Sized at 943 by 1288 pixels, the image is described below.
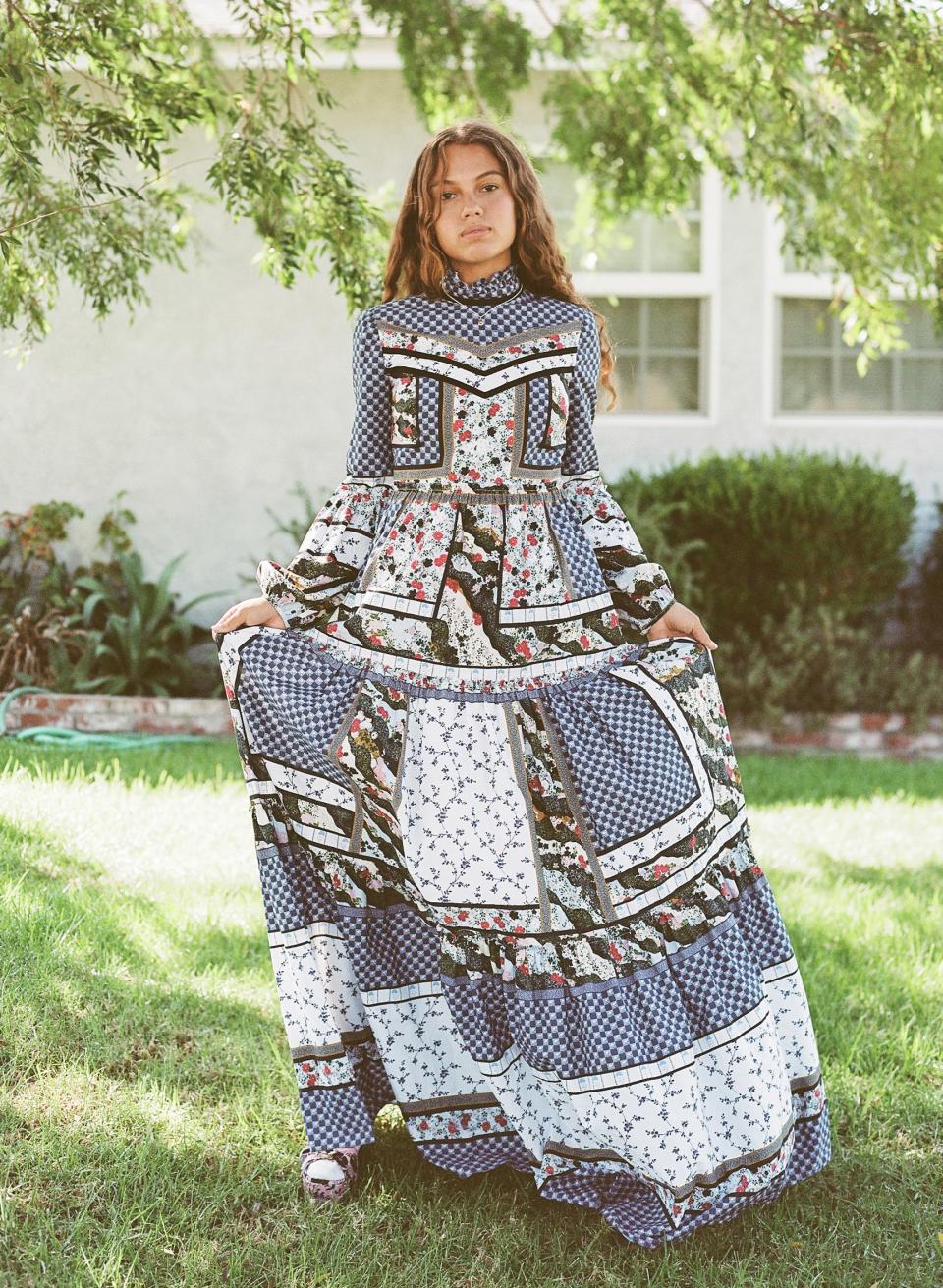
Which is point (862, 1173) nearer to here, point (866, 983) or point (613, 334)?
point (866, 983)

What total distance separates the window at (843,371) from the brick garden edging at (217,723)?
222 cm

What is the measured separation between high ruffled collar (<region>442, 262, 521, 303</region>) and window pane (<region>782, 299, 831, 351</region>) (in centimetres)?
602

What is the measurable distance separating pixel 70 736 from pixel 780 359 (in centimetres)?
499

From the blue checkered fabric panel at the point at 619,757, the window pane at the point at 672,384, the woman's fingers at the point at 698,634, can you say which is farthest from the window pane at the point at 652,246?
the blue checkered fabric panel at the point at 619,757

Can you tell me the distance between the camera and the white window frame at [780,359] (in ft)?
26.4

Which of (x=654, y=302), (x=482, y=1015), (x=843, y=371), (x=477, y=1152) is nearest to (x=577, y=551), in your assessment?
(x=482, y=1015)

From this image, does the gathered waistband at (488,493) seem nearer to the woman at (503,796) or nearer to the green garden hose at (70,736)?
the woman at (503,796)

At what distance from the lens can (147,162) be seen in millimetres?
3254

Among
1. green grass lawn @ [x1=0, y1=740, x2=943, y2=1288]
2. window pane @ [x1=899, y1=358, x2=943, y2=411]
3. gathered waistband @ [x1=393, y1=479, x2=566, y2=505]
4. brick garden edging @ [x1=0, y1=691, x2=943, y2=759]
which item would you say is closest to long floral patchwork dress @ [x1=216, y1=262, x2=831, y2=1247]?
gathered waistband @ [x1=393, y1=479, x2=566, y2=505]

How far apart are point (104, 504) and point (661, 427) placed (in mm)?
3416

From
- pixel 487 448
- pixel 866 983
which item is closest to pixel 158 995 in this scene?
pixel 487 448

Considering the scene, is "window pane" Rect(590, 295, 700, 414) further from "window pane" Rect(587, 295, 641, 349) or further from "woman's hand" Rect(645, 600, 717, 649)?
"woman's hand" Rect(645, 600, 717, 649)

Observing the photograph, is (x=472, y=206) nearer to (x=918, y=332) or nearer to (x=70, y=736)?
(x=70, y=736)

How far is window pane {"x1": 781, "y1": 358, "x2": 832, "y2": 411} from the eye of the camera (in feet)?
27.2
